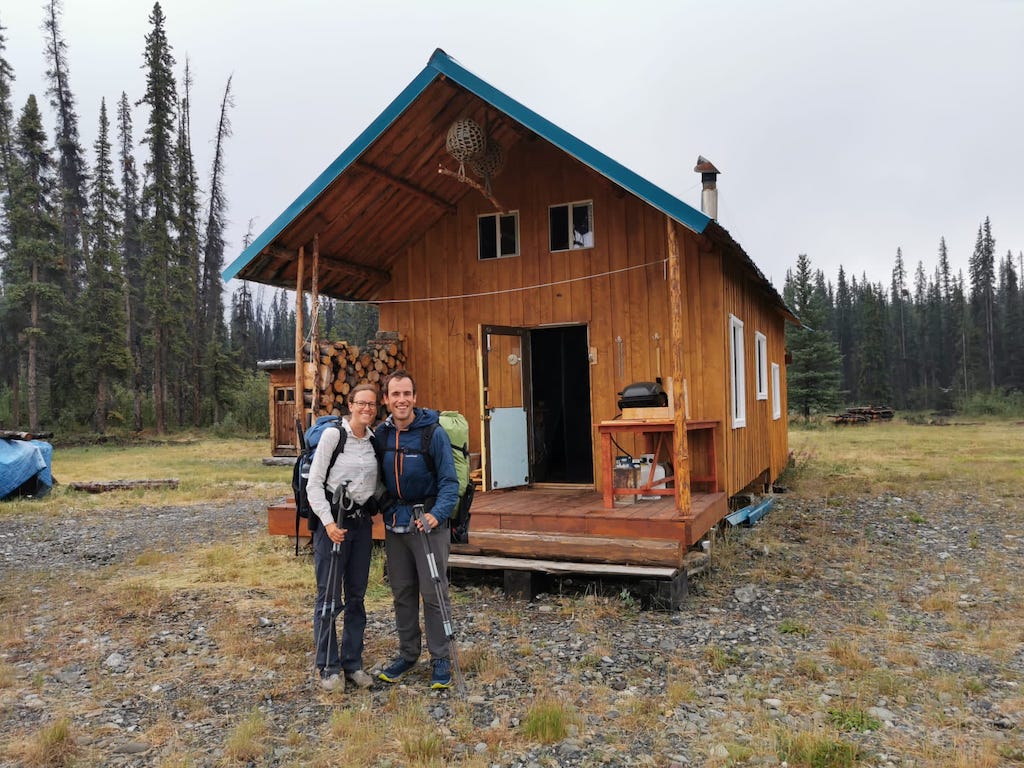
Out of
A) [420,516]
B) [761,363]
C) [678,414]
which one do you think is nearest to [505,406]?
[678,414]

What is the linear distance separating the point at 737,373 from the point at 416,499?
604 centimetres

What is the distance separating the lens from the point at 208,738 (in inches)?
142

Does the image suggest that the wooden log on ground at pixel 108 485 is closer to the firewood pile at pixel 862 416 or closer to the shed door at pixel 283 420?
the shed door at pixel 283 420

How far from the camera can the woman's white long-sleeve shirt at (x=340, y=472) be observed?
402 cm

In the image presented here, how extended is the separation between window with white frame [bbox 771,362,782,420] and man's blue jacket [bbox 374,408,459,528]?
31.8 ft

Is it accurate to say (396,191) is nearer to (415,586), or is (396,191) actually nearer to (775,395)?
(415,586)

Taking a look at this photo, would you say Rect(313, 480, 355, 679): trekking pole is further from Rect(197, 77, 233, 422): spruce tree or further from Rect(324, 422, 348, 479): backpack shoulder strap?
Rect(197, 77, 233, 422): spruce tree

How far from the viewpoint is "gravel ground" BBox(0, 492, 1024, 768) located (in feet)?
11.3

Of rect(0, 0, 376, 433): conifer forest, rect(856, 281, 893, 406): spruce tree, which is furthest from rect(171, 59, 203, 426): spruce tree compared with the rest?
rect(856, 281, 893, 406): spruce tree

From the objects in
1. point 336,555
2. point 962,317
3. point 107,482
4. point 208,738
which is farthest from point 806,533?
point 962,317

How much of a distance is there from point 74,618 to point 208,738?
2.90 meters

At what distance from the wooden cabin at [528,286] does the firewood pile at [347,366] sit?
1.23 feet

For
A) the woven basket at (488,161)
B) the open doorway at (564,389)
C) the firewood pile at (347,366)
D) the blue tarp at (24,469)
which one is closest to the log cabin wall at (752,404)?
the open doorway at (564,389)

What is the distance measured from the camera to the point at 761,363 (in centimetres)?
1155
